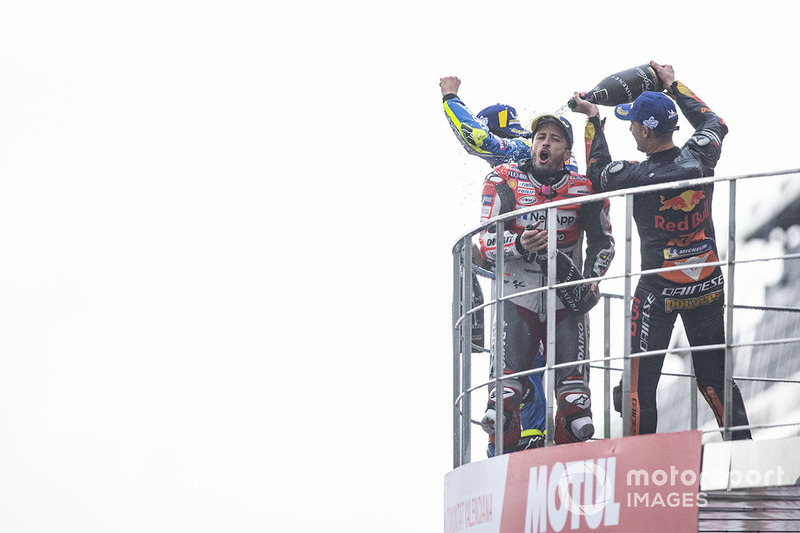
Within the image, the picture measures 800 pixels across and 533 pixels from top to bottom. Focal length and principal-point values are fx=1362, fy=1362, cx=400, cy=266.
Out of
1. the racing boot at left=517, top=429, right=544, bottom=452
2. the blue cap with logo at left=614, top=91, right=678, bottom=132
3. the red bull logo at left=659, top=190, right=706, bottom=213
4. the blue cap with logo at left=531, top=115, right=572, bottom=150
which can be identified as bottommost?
the racing boot at left=517, top=429, right=544, bottom=452

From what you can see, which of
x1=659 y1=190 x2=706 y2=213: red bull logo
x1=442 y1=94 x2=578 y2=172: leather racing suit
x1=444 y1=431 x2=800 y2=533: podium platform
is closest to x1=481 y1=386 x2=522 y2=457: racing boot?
x1=444 y1=431 x2=800 y2=533: podium platform

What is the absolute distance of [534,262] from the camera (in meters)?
7.89

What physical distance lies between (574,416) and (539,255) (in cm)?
95

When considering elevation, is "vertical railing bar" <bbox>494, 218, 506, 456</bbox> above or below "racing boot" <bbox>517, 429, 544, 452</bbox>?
above

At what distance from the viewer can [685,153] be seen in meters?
7.38

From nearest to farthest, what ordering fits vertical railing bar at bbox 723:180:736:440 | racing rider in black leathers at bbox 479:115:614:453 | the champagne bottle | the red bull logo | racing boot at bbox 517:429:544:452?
1. vertical railing bar at bbox 723:180:736:440
2. the red bull logo
3. racing rider in black leathers at bbox 479:115:614:453
4. racing boot at bbox 517:429:544:452
5. the champagne bottle

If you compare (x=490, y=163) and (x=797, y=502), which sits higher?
(x=490, y=163)

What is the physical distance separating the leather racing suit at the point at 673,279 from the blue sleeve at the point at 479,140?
130cm

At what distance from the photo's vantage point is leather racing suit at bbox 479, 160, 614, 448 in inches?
303

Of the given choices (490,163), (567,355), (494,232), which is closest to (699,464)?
(567,355)

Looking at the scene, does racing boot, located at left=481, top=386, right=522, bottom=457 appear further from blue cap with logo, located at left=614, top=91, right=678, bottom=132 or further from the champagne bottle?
the champagne bottle

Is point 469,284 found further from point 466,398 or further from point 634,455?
point 634,455

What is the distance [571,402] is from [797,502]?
5.95 ft

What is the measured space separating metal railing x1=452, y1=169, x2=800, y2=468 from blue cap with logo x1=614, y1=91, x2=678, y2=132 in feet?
2.41
